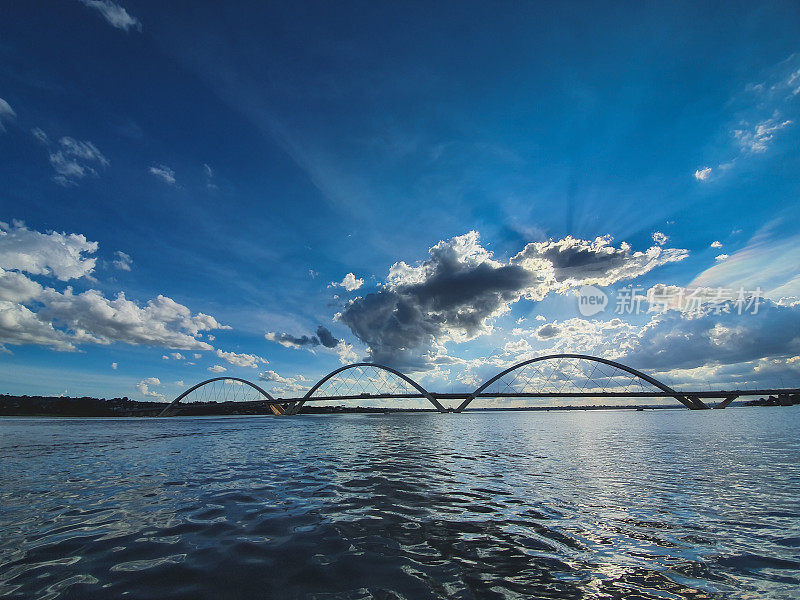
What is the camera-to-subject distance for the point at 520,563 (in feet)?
24.0

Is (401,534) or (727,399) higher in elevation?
(727,399)

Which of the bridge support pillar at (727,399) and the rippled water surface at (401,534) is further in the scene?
the bridge support pillar at (727,399)

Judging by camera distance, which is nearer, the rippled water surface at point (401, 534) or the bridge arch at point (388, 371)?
the rippled water surface at point (401, 534)

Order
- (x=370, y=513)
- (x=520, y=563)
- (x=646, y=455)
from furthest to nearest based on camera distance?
(x=646, y=455), (x=370, y=513), (x=520, y=563)

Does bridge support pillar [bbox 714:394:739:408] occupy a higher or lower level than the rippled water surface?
higher

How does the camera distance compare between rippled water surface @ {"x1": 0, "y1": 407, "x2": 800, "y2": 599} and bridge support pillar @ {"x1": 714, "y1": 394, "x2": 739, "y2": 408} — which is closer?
rippled water surface @ {"x1": 0, "y1": 407, "x2": 800, "y2": 599}

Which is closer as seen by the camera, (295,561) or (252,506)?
(295,561)

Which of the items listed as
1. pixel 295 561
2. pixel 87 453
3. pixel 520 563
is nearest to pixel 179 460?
pixel 87 453

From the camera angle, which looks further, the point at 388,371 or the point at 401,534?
the point at 388,371

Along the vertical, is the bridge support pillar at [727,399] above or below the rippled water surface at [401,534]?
above

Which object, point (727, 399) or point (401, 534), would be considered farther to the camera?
point (727, 399)

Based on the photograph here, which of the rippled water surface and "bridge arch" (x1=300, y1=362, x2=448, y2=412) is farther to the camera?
"bridge arch" (x1=300, y1=362, x2=448, y2=412)

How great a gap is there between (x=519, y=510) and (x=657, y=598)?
5.87 meters

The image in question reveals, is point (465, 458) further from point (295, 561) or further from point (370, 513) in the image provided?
point (295, 561)
